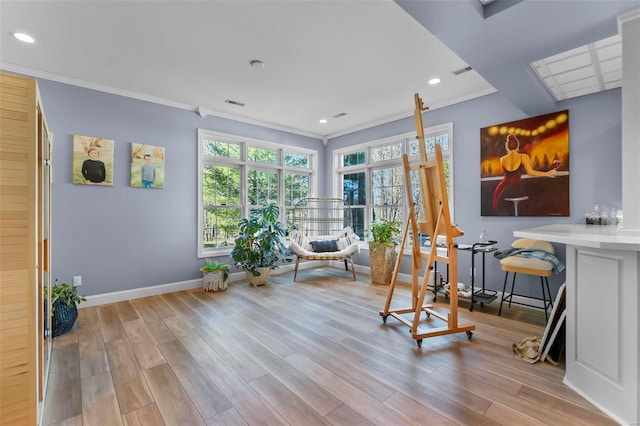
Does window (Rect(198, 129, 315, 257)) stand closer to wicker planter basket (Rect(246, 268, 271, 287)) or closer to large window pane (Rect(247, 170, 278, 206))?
large window pane (Rect(247, 170, 278, 206))

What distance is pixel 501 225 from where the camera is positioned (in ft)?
11.7

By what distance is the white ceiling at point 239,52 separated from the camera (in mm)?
2191

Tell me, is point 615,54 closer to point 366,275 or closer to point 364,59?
point 364,59

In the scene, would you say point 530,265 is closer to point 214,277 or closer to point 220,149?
point 214,277

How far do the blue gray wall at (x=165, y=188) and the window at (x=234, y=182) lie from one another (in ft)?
0.61

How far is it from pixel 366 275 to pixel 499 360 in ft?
9.74

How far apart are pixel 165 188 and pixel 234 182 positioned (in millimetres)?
1074

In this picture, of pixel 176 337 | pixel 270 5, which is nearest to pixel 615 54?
pixel 270 5

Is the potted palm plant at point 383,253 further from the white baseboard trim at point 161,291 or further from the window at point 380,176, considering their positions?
the window at point 380,176

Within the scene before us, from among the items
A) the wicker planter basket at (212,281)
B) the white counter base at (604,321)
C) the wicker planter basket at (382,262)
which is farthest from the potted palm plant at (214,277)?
the white counter base at (604,321)

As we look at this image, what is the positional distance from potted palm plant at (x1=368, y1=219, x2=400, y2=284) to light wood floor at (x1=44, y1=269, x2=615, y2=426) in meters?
1.25

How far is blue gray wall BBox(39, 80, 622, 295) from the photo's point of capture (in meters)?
3.00

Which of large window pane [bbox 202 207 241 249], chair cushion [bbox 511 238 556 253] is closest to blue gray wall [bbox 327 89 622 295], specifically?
chair cushion [bbox 511 238 556 253]

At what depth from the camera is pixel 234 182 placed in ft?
15.6
